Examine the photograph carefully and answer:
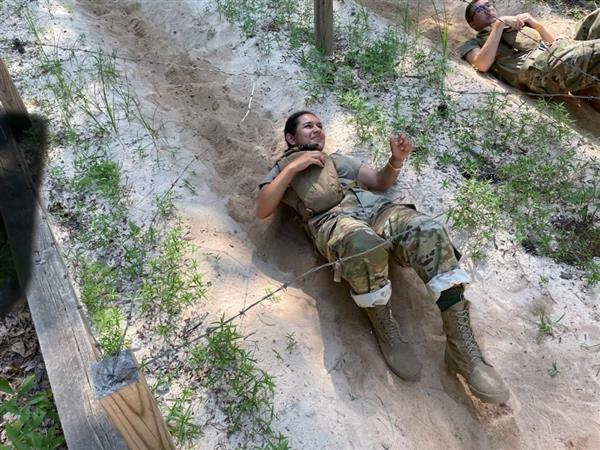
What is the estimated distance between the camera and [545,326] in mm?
2615

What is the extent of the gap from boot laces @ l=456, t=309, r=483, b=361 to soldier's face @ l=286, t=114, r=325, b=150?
1389mm

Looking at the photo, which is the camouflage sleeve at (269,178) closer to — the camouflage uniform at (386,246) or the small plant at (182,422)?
the camouflage uniform at (386,246)

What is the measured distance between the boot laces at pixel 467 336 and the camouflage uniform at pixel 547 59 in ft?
8.02

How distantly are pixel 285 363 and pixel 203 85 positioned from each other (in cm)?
271

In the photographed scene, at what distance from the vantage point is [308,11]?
4660mm

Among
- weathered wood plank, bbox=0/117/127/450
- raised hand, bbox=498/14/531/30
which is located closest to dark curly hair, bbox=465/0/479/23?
raised hand, bbox=498/14/531/30

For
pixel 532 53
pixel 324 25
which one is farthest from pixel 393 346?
pixel 532 53

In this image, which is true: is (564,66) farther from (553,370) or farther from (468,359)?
(468,359)

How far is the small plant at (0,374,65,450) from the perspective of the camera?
2.01 m

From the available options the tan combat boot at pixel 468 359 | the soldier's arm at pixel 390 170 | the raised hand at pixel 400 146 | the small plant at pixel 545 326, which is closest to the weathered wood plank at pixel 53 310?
the tan combat boot at pixel 468 359

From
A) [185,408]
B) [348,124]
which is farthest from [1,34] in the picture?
[185,408]

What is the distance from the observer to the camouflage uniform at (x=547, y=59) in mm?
3965

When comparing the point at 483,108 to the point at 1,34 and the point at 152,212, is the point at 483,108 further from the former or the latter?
the point at 1,34

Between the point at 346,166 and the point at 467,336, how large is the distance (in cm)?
131
